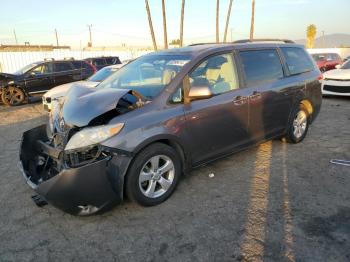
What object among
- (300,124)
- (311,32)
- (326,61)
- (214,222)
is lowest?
(214,222)

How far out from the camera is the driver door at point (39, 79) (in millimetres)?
13131

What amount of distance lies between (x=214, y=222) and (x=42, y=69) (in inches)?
477

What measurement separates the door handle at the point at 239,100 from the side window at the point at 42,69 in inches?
429

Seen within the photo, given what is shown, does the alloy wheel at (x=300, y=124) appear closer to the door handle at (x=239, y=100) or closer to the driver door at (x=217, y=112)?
the driver door at (x=217, y=112)

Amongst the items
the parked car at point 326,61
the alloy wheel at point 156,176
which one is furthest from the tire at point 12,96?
the parked car at point 326,61

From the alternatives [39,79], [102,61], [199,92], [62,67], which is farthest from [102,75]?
[102,61]

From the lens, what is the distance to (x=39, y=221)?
3.66 metres

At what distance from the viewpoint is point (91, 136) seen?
134 inches

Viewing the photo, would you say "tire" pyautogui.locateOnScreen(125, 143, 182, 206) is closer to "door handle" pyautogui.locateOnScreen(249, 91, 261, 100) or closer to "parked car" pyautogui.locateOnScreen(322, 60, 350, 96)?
"door handle" pyautogui.locateOnScreen(249, 91, 261, 100)

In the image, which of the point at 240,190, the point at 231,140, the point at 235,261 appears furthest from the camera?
the point at 231,140

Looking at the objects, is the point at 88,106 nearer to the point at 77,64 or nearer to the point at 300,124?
the point at 300,124

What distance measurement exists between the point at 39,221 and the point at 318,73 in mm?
5348

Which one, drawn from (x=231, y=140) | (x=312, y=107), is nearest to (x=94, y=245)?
(x=231, y=140)

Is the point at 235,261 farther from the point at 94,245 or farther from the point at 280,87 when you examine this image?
the point at 280,87
